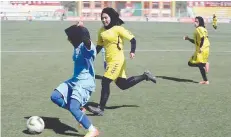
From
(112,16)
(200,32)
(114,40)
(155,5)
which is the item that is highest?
(112,16)

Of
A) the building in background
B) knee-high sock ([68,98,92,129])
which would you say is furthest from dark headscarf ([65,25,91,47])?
the building in background

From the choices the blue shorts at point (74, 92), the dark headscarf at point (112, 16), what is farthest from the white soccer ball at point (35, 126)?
the dark headscarf at point (112, 16)

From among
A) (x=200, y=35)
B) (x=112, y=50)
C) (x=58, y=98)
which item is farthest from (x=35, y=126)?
(x=200, y=35)

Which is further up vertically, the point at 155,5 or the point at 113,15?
the point at 113,15

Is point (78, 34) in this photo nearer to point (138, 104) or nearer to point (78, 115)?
point (78, 115)

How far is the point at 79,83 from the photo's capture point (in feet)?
20.7

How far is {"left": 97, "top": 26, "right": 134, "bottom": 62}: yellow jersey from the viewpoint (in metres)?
7.79

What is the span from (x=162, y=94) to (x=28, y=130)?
4032 mm

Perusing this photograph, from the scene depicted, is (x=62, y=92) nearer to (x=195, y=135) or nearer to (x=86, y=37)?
(x=86, y=37)

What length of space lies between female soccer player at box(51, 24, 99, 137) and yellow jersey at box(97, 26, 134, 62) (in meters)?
1.42

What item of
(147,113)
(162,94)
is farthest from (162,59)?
(147,113)

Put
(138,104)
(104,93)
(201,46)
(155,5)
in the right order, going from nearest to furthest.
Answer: (104,93) → (138,104) → (201,46) → (155,5)

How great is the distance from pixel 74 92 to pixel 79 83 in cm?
18

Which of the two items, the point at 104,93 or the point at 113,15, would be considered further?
the point at 104,93
